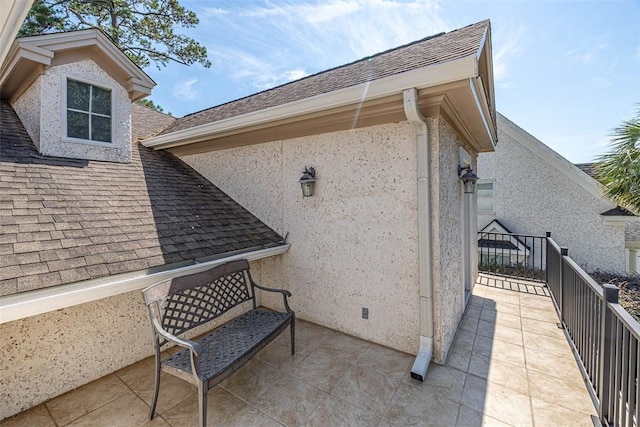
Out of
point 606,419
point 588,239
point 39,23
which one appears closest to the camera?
point 606,419

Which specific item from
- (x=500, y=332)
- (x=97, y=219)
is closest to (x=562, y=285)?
(x=500, y=332)

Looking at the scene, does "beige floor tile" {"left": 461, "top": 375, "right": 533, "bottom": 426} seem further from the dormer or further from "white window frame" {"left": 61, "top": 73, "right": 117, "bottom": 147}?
"white window frame" {"left": 61, "top": 73, "right": 117, "bottom": 147}

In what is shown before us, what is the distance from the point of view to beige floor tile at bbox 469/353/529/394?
3.49m

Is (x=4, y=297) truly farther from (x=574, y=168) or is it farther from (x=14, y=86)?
(x=574, y=168)

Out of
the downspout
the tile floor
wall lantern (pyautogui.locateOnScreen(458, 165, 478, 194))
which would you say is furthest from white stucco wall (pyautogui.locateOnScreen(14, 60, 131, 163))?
wall lantern (pyautogui.locateOnScreen(458, 165, 478, 194))

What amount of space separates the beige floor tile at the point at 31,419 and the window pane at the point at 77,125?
4.67 metres

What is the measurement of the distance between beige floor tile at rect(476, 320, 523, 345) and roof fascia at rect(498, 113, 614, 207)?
10169 millimetres

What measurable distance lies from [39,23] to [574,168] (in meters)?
21.8

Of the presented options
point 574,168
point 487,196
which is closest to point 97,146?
point 487,196

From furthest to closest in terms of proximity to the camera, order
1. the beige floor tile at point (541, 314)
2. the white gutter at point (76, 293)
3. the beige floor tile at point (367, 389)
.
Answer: the beige floor tile at point (541, 314)
the beige floor tile at point (367, 389)
the white gutter at point (76, 293)

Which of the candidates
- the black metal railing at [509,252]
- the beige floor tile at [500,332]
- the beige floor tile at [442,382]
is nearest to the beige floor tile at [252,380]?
the beige floor tile at [442,382]

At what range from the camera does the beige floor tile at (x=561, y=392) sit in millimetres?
3127

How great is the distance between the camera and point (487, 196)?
13328 millimetres

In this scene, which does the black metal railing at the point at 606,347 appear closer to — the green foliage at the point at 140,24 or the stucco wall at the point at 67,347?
the stucco wall at the point at 67,347
